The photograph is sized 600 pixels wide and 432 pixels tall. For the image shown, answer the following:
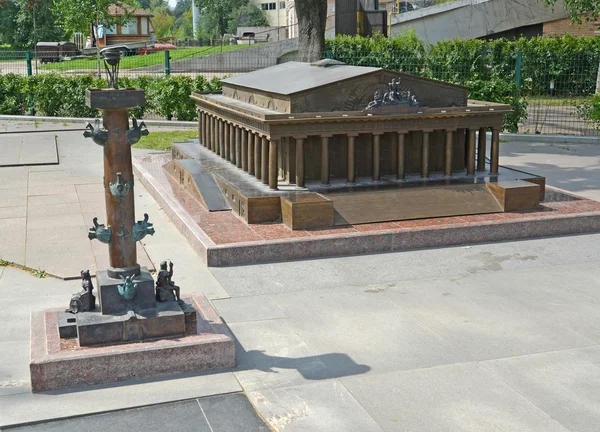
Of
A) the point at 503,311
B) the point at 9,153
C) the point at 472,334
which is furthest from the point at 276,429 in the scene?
the point at 9,153

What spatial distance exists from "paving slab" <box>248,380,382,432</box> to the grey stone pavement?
1 centimetres

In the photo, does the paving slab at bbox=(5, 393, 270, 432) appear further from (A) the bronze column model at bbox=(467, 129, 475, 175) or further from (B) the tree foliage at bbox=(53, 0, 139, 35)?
(B) the tree foliage at bbox=(53, 0, 139, 35)

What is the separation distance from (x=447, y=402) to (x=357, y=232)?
4.03 m

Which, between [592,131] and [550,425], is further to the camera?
[592,131]

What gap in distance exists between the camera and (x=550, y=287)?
8438mm

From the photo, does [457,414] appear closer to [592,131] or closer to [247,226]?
[247,226]

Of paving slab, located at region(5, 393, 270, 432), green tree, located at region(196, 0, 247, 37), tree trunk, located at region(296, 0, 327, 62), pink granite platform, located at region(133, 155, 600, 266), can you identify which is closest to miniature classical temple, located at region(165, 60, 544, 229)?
pink granite platform, located at region(133, 155, 600, 266)

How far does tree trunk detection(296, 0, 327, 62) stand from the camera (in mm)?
20047

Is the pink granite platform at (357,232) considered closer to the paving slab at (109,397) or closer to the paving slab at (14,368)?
the paving slab at (14,368)

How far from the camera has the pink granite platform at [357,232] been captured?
9258 millimetres

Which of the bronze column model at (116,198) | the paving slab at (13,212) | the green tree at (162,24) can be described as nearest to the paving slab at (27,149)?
the paving slab at (13,212)

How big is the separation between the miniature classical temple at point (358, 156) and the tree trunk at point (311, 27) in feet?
26.7

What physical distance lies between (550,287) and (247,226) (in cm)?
370

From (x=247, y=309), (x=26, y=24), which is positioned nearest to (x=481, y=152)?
(x=247, y=309)
